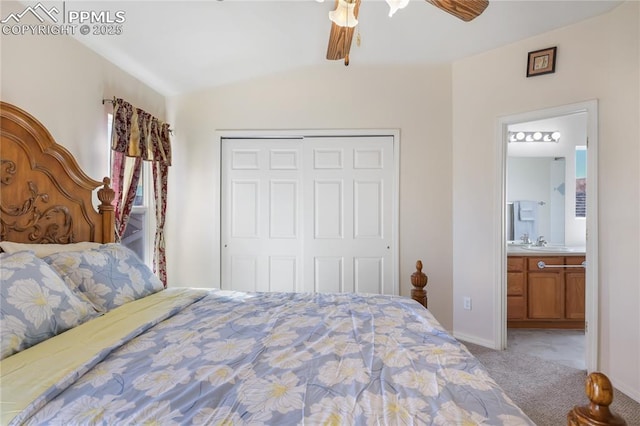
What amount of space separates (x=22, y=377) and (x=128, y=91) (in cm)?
255

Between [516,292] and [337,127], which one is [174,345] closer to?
[337,127]

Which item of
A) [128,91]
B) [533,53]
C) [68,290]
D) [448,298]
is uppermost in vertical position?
[533,53]

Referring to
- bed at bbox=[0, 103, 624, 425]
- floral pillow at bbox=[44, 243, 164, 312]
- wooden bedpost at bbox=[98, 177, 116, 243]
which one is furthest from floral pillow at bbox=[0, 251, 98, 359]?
wooden bedpost at bbox=[98, 177, 116, 243]

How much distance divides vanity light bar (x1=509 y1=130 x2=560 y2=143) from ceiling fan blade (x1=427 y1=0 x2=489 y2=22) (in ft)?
9.90

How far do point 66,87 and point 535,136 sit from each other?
15.9ft

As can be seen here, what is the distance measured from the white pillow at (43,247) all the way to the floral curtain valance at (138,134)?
2.91ft

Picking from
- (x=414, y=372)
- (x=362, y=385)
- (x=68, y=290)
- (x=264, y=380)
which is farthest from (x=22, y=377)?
(x=414, y=372)

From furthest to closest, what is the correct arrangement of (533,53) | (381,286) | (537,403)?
(381,286) < (533,53) < (537,403)

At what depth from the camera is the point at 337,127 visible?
3355 mm

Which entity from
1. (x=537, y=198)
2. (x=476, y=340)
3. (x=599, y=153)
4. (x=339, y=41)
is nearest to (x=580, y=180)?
(x=537, y=198)

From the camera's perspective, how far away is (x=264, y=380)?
1016 millimetres

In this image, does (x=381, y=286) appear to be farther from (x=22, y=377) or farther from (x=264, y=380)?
(x=22, y=377)

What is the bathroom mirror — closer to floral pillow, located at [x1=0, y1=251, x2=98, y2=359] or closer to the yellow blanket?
the yellow blanket

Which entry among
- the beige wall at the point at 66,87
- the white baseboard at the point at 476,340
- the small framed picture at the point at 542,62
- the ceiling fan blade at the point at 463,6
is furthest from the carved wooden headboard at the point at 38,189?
the small framed picture at the point at 542,62
